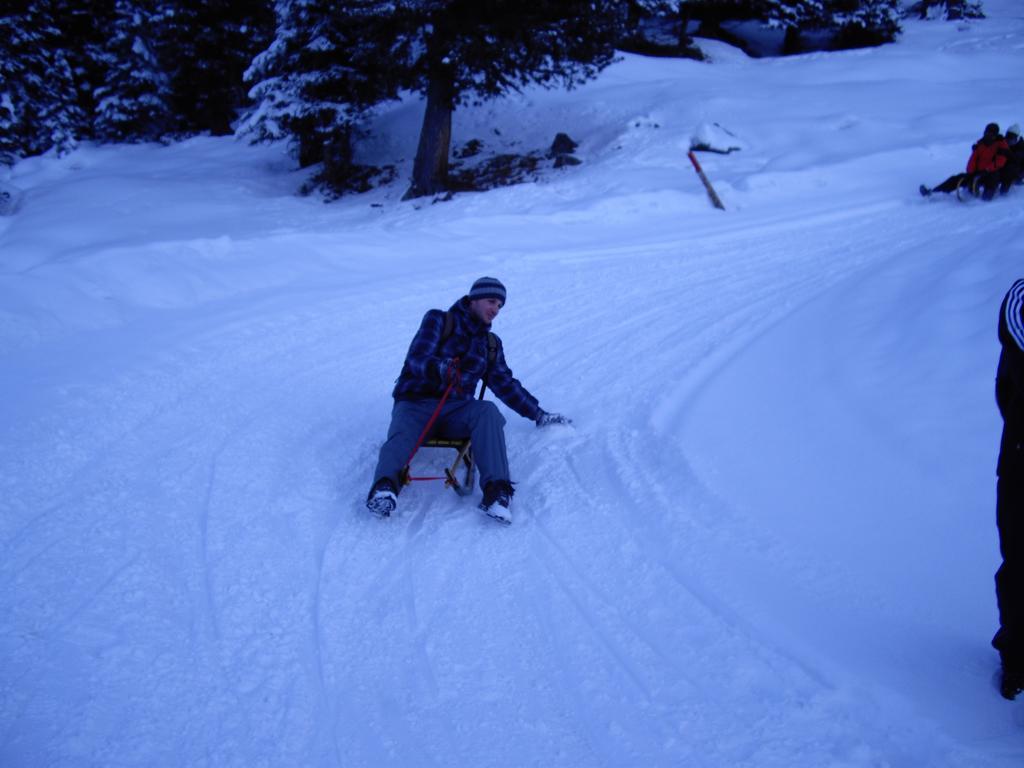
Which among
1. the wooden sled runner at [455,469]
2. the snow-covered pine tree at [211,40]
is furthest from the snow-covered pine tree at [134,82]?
the wooden sled runner at [455,469]

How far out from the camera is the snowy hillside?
236 cm

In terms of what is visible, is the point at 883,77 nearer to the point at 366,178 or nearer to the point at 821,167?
the point at 821,167

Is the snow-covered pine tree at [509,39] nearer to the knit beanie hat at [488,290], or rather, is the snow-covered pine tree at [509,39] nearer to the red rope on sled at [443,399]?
the knit beanie hat at [488,290]

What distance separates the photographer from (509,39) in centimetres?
1183

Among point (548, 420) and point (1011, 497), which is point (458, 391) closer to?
point (548, 420)

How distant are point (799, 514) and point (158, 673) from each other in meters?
3.07

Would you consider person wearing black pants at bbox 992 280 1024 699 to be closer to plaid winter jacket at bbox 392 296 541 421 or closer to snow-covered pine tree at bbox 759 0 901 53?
plaid winter jacket at bbox 392 296 541 421

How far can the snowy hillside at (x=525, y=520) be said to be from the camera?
2361 mm

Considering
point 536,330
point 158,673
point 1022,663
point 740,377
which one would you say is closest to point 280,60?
point 536,330

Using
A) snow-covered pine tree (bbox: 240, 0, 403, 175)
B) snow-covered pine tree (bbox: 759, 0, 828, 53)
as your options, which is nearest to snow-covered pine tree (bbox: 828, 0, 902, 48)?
snow-covered pine tree (bbox: 759, 0, 828, 53)

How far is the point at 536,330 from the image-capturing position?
6.87 meters

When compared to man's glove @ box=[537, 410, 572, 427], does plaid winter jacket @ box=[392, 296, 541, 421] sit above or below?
above

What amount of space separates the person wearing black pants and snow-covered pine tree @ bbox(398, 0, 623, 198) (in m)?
11.5

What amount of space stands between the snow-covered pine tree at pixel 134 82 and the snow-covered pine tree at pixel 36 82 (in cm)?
106
